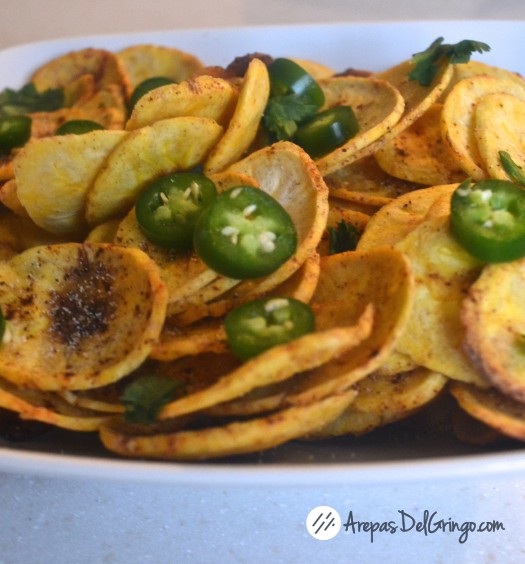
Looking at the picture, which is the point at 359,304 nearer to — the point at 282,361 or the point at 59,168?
the point at 282,361

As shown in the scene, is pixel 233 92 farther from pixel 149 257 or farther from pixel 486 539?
pixel 486 539

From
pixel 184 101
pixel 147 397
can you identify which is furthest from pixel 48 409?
pixel 184 101

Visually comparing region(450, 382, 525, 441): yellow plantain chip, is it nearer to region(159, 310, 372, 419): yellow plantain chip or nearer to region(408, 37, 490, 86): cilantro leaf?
region(159, 310, 372, 419): yellow plantain chip

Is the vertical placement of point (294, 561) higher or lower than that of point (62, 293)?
lower

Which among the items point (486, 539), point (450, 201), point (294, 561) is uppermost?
point (450, 201)

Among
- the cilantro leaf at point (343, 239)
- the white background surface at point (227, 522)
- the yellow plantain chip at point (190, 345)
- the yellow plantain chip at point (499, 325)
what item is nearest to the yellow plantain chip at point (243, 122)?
the cilantro leaf at point (343, 239)

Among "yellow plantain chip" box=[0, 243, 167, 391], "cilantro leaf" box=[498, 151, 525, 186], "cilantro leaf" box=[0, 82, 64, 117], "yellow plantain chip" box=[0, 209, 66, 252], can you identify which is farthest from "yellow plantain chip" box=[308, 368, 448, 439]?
"cilantro leaf" box=[0, 82, 64, 117]

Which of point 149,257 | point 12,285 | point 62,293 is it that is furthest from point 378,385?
point 12,285
